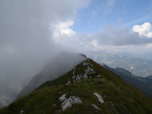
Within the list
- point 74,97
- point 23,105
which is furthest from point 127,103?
point 23,105

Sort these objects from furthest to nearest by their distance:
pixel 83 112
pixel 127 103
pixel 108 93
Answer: pixel 108 93
pixel 127 103
pixel 83 112

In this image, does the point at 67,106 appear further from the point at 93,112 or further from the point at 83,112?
the point at 93,112

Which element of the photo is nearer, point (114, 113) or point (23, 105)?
point (114, 113)

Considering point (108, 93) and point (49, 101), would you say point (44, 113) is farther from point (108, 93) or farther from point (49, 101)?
point (108, 93)

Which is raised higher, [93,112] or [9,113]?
[93,112]

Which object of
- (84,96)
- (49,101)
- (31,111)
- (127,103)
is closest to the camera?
(31,111)

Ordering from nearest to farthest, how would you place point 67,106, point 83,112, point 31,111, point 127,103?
point 83,112, point 67,106, point 31,111, point 127,103

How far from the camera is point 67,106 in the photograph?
30.2 ft

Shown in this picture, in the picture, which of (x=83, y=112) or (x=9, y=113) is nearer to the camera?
(x=83, y=112)

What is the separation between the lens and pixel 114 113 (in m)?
10.1

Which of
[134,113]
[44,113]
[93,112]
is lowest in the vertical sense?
[134,113]

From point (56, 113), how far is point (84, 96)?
4.93 metres

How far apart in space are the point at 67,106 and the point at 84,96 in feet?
11.9

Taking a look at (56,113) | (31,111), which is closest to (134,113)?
(56,113)
